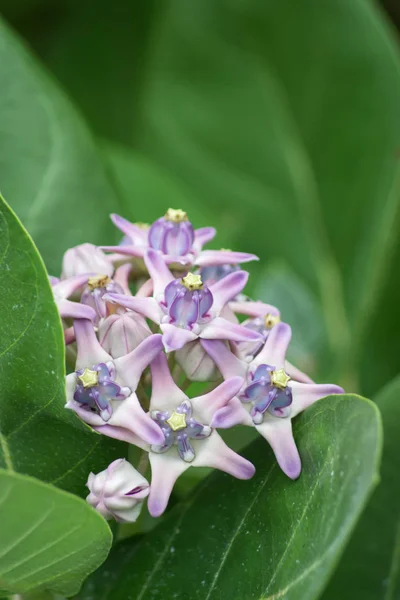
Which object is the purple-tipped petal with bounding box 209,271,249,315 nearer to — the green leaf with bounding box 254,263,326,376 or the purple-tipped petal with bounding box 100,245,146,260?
the purple-tipped petal with bounding box 100,245,146,260

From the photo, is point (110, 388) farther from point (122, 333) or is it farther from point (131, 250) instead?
point (131, 250)

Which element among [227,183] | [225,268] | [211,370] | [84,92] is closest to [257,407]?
[211,370]

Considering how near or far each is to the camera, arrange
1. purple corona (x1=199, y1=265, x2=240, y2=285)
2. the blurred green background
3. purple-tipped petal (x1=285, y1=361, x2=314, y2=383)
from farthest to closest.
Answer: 1. the blurred green background
2. purple corona (x1=199, y1=265, x2=240, y2=285)
3. purple-tipped petal (x1=285, y1=361, x2=314, y2=383)

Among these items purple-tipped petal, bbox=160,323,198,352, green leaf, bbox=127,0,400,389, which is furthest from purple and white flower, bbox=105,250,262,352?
green leaf, bbox=127,0,400,389

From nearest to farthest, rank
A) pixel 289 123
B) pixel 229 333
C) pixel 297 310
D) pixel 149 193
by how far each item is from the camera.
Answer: pixel 229 333 < pixel 149 193 < pixel 297 310 < pixel 289 123

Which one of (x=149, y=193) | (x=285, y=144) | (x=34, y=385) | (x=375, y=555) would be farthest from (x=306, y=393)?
(x=285, y=144)

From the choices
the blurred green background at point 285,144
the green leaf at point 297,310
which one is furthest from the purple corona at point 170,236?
the green leaf at point 297,310

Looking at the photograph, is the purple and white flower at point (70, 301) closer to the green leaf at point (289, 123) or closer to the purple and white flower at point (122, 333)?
the purple and white flower at point (122, 333)
